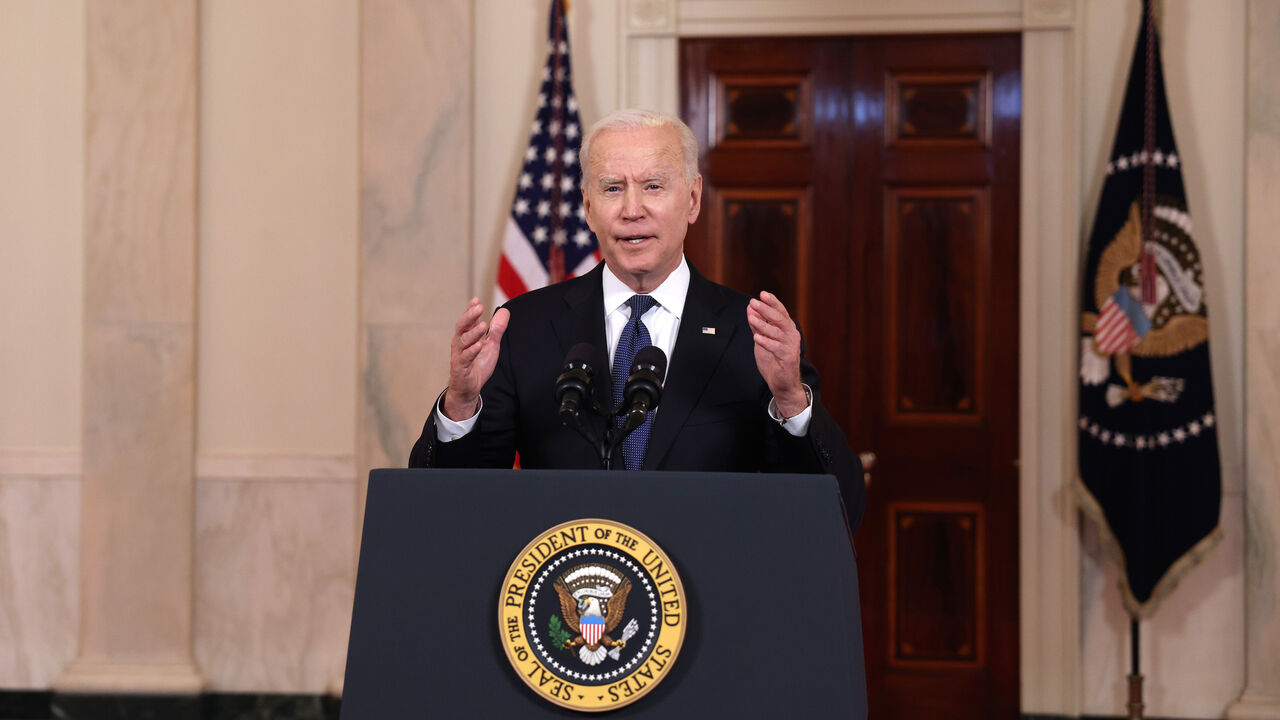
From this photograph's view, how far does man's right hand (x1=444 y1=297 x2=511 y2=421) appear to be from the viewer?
1.62 metres

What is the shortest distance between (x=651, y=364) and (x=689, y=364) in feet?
1.37

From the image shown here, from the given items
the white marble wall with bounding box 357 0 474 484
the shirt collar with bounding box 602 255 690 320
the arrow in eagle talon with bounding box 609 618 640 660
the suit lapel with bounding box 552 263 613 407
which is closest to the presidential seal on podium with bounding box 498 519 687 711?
the arrow in eagle talon with bounding box 609 618 640 660

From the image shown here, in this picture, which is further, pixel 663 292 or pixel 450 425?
pixel 663 292

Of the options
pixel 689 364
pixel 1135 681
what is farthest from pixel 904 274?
pixel 689 364

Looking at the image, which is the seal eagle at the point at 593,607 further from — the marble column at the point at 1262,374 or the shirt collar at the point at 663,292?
the marble column at the point at 1262,374

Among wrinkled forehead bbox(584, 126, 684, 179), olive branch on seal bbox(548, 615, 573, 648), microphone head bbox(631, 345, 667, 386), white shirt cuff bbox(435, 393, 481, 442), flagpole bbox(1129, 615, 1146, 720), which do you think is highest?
wrinkled forehead bbox(584, 126, 684, 179)

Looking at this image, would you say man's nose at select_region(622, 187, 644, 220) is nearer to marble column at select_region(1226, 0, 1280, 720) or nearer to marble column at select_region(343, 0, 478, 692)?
marble column at select_region(343, 0, 478, 692)

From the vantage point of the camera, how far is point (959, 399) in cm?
479

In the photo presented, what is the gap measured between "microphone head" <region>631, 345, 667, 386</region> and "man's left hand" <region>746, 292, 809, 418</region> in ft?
0.46

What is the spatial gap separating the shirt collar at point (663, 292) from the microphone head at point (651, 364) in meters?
0.44

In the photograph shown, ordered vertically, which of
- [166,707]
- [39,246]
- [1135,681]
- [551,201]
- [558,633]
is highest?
[551,201]

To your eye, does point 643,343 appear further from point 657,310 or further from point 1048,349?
point 1048,349

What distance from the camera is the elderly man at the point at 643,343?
1879mm

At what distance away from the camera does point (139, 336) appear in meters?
4.82
